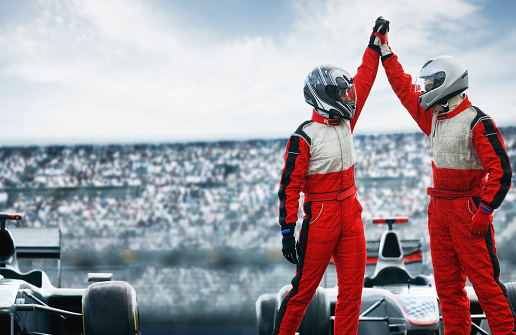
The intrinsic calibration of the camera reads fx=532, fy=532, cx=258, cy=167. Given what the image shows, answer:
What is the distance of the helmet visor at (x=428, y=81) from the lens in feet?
7.90

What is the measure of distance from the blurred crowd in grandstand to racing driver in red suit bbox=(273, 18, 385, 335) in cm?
823

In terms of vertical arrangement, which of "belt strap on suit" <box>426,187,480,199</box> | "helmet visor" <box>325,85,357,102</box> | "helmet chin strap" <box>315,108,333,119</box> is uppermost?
"helmet visor" <box>325,85,357,102</box>

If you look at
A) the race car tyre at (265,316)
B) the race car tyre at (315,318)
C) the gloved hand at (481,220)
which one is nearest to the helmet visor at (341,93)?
the gloved hand at (481,220)

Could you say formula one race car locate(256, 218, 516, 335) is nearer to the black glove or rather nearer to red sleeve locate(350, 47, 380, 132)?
red sleeve locate(350, 47, 380, 132)

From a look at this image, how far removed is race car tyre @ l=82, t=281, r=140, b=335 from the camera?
2.57m

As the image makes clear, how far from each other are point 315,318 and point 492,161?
43.0 inches

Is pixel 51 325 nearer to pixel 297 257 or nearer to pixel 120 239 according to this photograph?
pixel 297 257

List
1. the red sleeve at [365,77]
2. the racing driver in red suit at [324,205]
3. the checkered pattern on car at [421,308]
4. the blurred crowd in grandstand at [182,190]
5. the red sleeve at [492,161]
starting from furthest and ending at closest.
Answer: the blurred crowd in grandstand at [182,190], the checkered pattern on car at [421,308], the red sleeve at [365,77], the racing driver in red suit at [324,205], the red sleeve at [492,161]

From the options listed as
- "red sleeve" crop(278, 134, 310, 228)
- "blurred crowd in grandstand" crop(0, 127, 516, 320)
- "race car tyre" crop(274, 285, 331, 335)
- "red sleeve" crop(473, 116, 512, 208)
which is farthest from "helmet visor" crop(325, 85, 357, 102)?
"blurred crowd in grandstand" crop(0, 127, 516, 320)

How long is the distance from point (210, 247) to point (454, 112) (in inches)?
334

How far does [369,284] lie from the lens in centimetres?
357

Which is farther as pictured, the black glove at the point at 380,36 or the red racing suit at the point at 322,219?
the black glove at the point at 380,36

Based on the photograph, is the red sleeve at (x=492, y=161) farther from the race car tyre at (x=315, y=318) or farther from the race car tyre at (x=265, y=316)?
the race car tyre at (x=265, y=316)

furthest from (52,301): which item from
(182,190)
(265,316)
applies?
(182,190)
